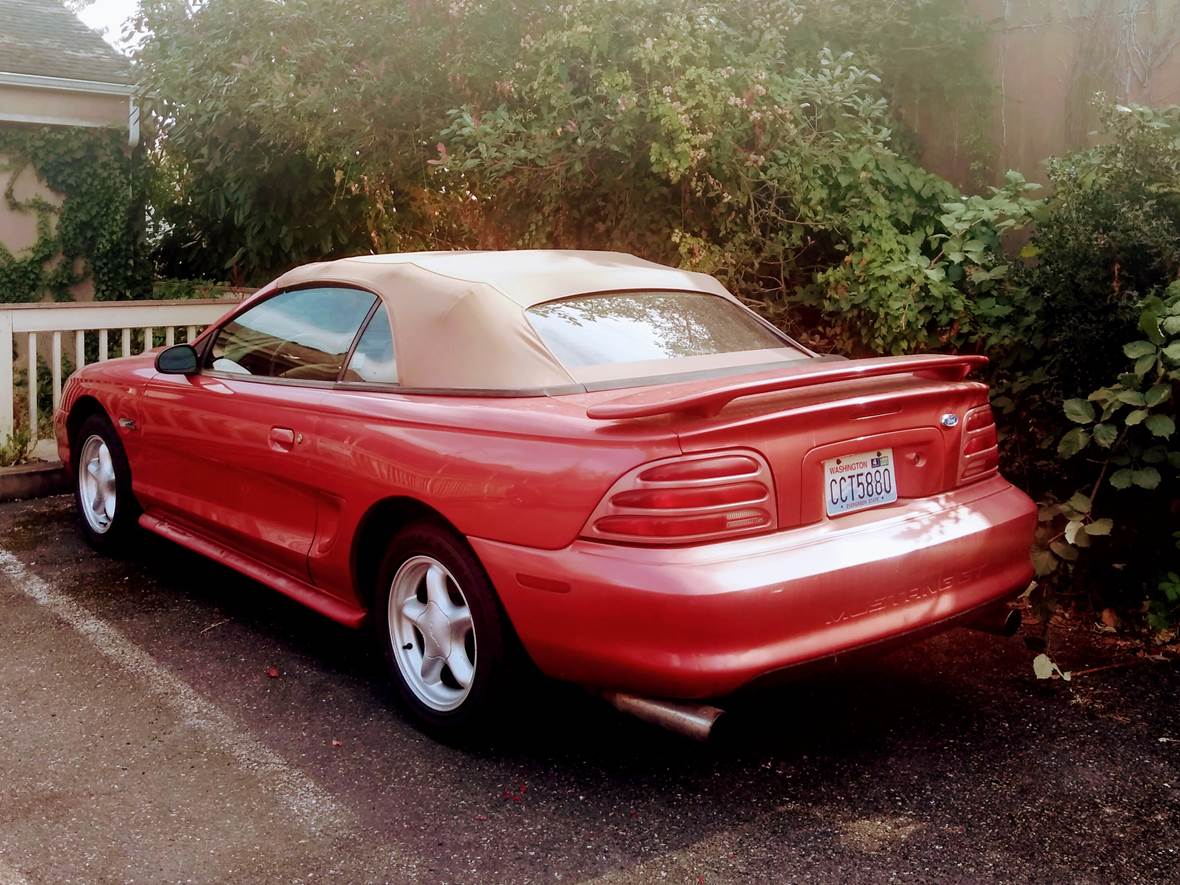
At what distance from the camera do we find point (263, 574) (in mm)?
4473

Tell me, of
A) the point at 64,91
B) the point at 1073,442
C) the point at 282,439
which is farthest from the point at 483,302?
the point at 64,91

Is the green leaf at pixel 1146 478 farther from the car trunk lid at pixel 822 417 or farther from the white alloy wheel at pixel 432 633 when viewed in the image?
the white alloy wheel at pixel 432 633

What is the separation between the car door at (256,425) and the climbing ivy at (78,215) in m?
9.04

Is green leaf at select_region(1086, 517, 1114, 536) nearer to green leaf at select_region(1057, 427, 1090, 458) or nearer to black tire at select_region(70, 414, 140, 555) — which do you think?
green leaf at select_region(1057, 427, 1090, 458)

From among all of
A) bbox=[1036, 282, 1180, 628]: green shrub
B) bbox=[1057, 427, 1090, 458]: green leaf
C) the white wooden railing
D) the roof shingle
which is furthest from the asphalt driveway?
the roof shingle

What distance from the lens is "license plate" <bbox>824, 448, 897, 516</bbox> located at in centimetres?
324

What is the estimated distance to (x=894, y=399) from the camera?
11.0ft

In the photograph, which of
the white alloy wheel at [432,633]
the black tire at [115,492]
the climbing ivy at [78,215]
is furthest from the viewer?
the climbing ivy at [78,215]

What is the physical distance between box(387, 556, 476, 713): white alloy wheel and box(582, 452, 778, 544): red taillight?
66cm

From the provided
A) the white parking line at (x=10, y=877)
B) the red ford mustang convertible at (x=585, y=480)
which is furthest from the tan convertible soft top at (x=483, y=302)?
the white parking line at (x=10, y=877)

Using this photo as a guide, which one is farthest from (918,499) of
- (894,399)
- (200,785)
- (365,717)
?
(200,785)

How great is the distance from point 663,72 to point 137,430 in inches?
121

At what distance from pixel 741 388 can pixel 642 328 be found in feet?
3.16

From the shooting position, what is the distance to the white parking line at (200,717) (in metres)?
3.24
